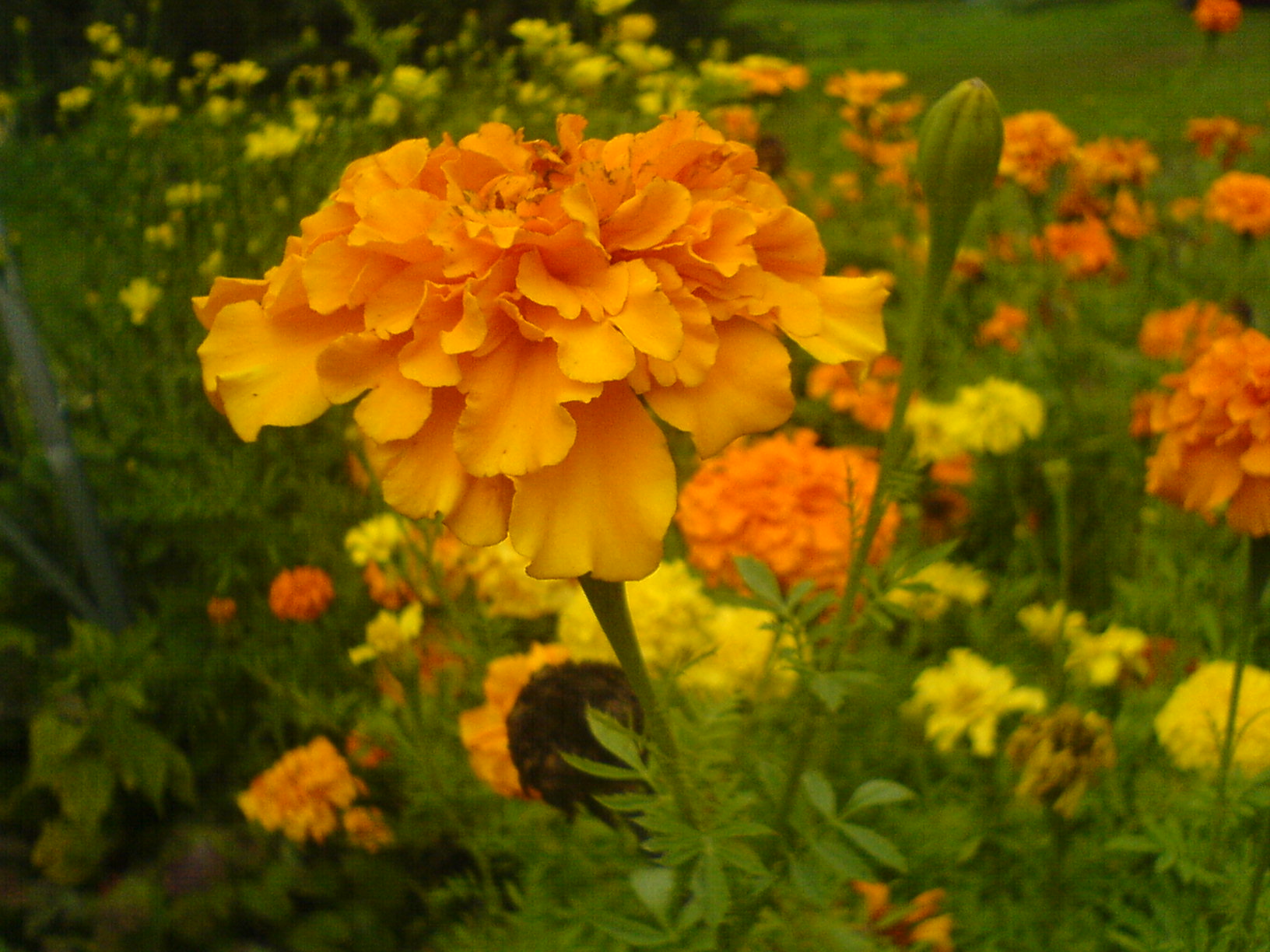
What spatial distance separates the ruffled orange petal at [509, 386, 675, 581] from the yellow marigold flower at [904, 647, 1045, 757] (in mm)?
592

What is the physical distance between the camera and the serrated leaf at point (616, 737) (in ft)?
1.92

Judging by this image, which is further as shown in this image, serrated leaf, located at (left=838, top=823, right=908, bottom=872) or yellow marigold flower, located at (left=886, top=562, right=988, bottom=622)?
yellow marigold flower, located at (left=886, top=562, right=988, bottom=622)

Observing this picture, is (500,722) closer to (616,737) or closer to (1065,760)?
(616,737)

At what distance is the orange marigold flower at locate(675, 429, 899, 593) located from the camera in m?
1.04

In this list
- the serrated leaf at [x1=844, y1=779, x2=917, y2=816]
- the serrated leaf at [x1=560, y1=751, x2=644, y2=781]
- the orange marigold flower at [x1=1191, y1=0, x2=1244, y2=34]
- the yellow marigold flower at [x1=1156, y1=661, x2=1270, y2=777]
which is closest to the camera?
the serrated leaf at [x1=560, y1=751, x2=644, y2=781]

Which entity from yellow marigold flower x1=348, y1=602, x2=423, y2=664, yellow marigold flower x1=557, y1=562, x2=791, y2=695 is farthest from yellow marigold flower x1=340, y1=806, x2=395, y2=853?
yellow marigold flower x1=557, y1=562, x2=791, y2=695

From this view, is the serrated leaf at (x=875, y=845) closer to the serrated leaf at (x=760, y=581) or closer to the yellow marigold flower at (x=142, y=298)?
the serrated leaf at (x=760, y=581)

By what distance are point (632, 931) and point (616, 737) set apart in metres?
0.15

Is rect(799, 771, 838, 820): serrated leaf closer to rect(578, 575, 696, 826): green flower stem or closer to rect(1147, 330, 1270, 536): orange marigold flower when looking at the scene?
rect(578, 575, 696, 826): green flower stem

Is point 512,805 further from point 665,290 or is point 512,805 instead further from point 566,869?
point 665,290

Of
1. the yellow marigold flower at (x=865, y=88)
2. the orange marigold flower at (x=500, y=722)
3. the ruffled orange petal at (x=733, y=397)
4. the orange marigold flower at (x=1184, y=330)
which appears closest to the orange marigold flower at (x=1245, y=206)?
the orange marigold flower at (x=1184, y=330)

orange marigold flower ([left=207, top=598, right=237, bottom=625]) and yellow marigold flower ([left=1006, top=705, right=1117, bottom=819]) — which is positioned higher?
yellow marigold flower ([left=1006, top=705, right=1117, bottom=819])

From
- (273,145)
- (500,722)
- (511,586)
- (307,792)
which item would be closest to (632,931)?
(500,722)

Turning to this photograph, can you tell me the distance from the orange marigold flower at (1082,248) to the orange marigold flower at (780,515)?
1074mm
